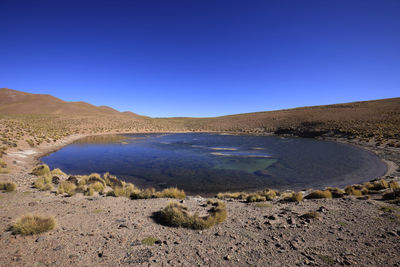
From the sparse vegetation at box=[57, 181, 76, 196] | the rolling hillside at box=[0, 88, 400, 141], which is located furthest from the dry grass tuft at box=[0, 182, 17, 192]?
the rolling hillside at box=[0, 88, 400, 141]

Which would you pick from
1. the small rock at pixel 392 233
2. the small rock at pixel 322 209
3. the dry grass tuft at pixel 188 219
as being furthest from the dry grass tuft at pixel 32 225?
the small rock at pixel 392 233

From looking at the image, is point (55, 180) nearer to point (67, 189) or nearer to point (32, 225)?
point (67, 189)

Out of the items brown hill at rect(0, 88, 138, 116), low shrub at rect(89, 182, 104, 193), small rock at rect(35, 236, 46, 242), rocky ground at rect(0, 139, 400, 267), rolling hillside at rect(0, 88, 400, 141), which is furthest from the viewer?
brown hill at rect(0, 88, 138, 116)

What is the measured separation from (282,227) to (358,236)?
1.72m

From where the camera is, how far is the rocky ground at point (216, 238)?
375 centimetres

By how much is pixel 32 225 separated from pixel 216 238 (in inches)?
177

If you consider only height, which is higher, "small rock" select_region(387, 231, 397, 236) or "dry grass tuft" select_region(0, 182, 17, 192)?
"dry grass tuft" select_region(0, 182, 17, 192)

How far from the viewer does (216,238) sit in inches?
182

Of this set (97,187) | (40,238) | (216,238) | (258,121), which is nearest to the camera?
(40,238)

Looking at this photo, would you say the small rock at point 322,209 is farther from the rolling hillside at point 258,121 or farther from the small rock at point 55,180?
the rolling hillside at point 258,121

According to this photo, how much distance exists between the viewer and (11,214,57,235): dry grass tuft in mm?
4438

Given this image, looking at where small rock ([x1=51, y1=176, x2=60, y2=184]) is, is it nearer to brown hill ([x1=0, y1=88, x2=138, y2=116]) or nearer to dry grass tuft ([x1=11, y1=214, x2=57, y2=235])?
dry grass tuft ([x1=11, y1=214, x2=57, y2=235])

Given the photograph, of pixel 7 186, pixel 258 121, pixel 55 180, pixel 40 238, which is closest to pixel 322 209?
pixel 40 238

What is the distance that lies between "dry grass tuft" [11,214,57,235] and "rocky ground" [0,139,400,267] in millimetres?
146
